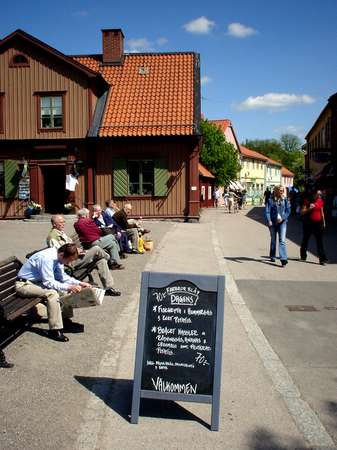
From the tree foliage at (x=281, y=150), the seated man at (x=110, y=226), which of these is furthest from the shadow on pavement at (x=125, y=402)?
the tree foliage at (x=281, y=150)

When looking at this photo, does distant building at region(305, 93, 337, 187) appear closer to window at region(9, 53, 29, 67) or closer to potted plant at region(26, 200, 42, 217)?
potted plant at region(26, 200, 42, 217)

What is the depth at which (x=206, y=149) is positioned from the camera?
4853 cm

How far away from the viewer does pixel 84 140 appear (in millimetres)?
24062

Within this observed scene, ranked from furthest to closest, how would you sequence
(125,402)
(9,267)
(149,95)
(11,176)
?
1. (149,95)
2. (11,176)
3. (9,267)
4. (125,402)

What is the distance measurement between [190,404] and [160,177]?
64.4ft

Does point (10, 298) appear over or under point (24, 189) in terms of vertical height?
under

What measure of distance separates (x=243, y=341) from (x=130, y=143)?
18.7 metres

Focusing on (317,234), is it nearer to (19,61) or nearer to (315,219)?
(315,219)

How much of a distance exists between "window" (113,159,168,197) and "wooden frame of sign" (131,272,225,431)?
778 inches

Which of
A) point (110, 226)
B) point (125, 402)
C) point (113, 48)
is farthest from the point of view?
point (113, 48)

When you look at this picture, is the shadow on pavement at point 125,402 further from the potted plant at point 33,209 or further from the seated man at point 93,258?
the potted plant at point 33,209

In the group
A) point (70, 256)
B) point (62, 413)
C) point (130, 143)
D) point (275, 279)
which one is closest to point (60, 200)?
point (130, 143)

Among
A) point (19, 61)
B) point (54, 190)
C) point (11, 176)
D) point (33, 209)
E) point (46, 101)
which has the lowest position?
point (33, 209)

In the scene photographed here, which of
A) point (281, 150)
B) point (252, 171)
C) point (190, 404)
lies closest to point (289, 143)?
point (281, 150)
